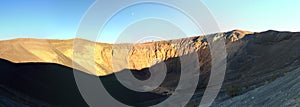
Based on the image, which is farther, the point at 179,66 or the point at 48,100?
the point at 179,66

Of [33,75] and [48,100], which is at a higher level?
[33,75]

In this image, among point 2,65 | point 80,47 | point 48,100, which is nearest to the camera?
point 48,100

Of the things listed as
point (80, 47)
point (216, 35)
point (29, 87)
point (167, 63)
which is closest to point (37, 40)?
point (80, 47)

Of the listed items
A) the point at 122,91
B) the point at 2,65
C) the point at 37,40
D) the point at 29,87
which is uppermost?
the point at 37,40

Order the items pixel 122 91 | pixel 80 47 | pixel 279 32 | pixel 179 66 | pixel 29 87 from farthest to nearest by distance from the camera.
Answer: pixel 80 47 → pixel 179 66 → pixel 279 32 → pixel 122 91 → pixel 29 87

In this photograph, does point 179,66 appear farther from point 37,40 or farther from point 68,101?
point 68,101

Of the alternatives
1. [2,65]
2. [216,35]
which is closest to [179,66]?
[216,35]
